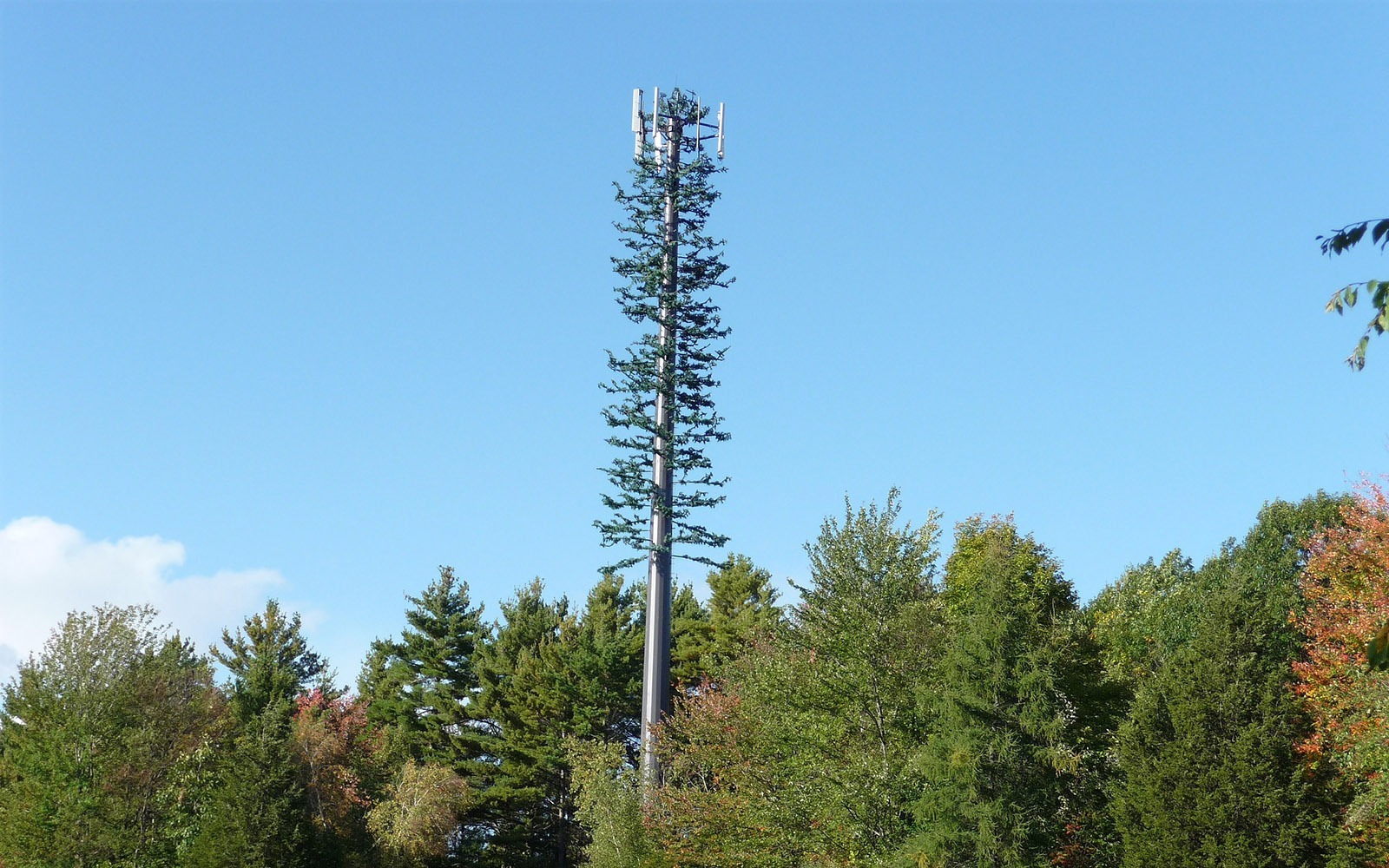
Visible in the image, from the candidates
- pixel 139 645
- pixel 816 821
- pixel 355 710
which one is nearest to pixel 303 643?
pixel 355 710

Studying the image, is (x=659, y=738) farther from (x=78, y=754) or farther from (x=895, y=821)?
(x=78, y=754)

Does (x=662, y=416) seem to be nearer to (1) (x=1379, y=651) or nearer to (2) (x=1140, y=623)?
(2) (x=1140, y=623)

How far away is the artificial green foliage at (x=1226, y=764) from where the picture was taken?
84.1ft

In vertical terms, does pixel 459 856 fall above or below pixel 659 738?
below

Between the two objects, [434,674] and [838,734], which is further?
[434,674]

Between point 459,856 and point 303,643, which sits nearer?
point 459,856

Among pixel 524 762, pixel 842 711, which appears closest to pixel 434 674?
pixel 524 762

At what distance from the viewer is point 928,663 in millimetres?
29094

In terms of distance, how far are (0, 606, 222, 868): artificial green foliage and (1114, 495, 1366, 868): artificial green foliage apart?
93.1 feet

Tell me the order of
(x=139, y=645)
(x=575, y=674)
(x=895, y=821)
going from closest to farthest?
(x=895, y=821) < (x=139, y=645) < (x=575, y=674)

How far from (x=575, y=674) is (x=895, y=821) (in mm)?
32507

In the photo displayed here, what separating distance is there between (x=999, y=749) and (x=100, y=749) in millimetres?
28758

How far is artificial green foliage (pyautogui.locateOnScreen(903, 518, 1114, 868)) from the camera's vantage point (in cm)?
2577

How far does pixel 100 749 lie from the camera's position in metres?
41.5
